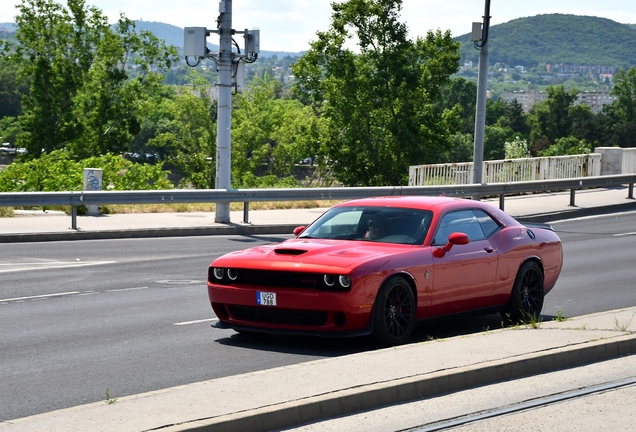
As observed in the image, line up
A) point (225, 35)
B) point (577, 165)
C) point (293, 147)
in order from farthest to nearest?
point (293, 147), point (577, 165), point (225, 35)

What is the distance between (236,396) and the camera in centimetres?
701

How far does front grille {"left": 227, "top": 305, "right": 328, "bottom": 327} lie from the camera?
9.48 metres

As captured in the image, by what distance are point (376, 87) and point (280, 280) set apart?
42673mm

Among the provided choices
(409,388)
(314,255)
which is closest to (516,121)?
(314,255)

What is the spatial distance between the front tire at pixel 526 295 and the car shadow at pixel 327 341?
18cm

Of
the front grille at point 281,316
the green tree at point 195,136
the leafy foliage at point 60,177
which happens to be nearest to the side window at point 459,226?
the front grille at point 281,316

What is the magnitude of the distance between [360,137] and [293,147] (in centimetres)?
644

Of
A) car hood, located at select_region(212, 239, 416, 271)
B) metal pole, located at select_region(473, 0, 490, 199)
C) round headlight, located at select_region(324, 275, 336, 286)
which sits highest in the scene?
metal pole, located at select_region(473, 0, 490, 199)

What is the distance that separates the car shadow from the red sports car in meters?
0.18

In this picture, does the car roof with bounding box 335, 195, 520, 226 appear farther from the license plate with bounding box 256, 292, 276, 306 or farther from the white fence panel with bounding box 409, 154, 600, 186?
the white fence panel with bounding box 409, 154, 600, 186

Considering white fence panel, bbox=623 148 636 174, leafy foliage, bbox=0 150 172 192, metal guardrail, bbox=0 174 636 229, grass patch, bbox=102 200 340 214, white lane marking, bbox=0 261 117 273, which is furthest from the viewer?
white fence panel, bbox=623 148 636 174

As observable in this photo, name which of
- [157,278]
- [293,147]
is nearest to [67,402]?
[157,278]

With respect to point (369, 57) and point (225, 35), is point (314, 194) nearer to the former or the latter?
point (225, 35)

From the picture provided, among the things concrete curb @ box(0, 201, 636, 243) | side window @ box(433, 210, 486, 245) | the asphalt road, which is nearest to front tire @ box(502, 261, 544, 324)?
the asphalt road
